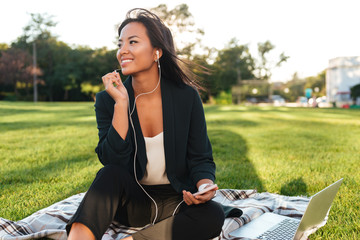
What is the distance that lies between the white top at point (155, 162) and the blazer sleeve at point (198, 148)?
0.19 metres

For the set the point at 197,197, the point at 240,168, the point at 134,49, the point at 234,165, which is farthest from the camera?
the point at 234,165

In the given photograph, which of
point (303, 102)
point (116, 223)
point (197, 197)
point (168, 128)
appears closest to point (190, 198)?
point (197, 197)

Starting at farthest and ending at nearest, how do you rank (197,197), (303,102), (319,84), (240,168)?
(319,84), (303,102), (240,168), (197,197)

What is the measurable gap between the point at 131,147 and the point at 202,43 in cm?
3636

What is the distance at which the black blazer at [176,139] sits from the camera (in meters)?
2.02

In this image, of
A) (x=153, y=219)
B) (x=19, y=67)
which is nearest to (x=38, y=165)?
(x=153, y=219)

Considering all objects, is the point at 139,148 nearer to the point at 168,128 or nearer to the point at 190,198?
the point at 168,128

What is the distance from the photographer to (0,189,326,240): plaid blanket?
2.07 metres

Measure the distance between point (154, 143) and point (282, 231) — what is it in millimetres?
992

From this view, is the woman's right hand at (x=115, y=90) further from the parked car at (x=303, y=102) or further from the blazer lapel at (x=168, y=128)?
the parked car at (x=303, y=102)

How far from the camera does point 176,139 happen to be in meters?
2.12

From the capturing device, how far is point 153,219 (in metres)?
2.08

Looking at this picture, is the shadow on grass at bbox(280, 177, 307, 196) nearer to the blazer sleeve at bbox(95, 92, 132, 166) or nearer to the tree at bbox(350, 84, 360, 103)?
the blazer sleeve at bbox(95, 92, 132, 166)

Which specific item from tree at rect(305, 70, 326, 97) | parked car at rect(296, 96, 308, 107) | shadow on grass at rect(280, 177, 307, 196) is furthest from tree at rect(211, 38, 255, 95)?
shadow on grass at rect(280, 177, 307, 196)
